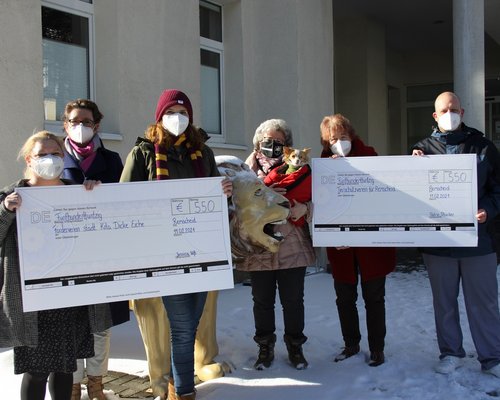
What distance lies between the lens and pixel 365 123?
37.5ft

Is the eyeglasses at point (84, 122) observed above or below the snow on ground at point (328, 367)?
above

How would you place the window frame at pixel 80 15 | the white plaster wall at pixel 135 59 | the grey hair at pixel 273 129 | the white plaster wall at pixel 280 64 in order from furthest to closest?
the white plaster wall at pixel 280 64
the white plaster wall at pixel 135 59
the window frame at pixel 80 15
the grey hair at pixel 273 129

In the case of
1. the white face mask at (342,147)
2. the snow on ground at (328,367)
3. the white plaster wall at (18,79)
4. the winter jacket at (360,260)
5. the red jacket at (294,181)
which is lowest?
the snow on ground at (328,367)

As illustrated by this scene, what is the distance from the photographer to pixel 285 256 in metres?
3.71

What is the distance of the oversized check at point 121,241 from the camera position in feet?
8.88

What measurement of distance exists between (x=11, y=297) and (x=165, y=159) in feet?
3.51

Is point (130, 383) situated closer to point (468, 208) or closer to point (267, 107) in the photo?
point (468, 208)

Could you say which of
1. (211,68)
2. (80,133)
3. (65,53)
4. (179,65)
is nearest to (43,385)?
(80,133)

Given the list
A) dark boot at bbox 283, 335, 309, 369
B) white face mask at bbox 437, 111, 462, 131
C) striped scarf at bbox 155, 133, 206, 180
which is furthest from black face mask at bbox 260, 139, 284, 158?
dark boot at bbox 283, 335, 309, 369

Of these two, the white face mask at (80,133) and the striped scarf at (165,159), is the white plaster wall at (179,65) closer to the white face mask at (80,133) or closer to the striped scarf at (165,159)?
the white face mask at (80,133)

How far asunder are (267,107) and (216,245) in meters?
4.90

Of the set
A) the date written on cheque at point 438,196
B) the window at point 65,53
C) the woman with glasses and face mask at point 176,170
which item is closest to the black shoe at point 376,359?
the date written on cheque at point 438,196

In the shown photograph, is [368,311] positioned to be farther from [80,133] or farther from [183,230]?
[80,133]

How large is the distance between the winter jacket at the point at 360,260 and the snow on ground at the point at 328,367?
25.6 inches
